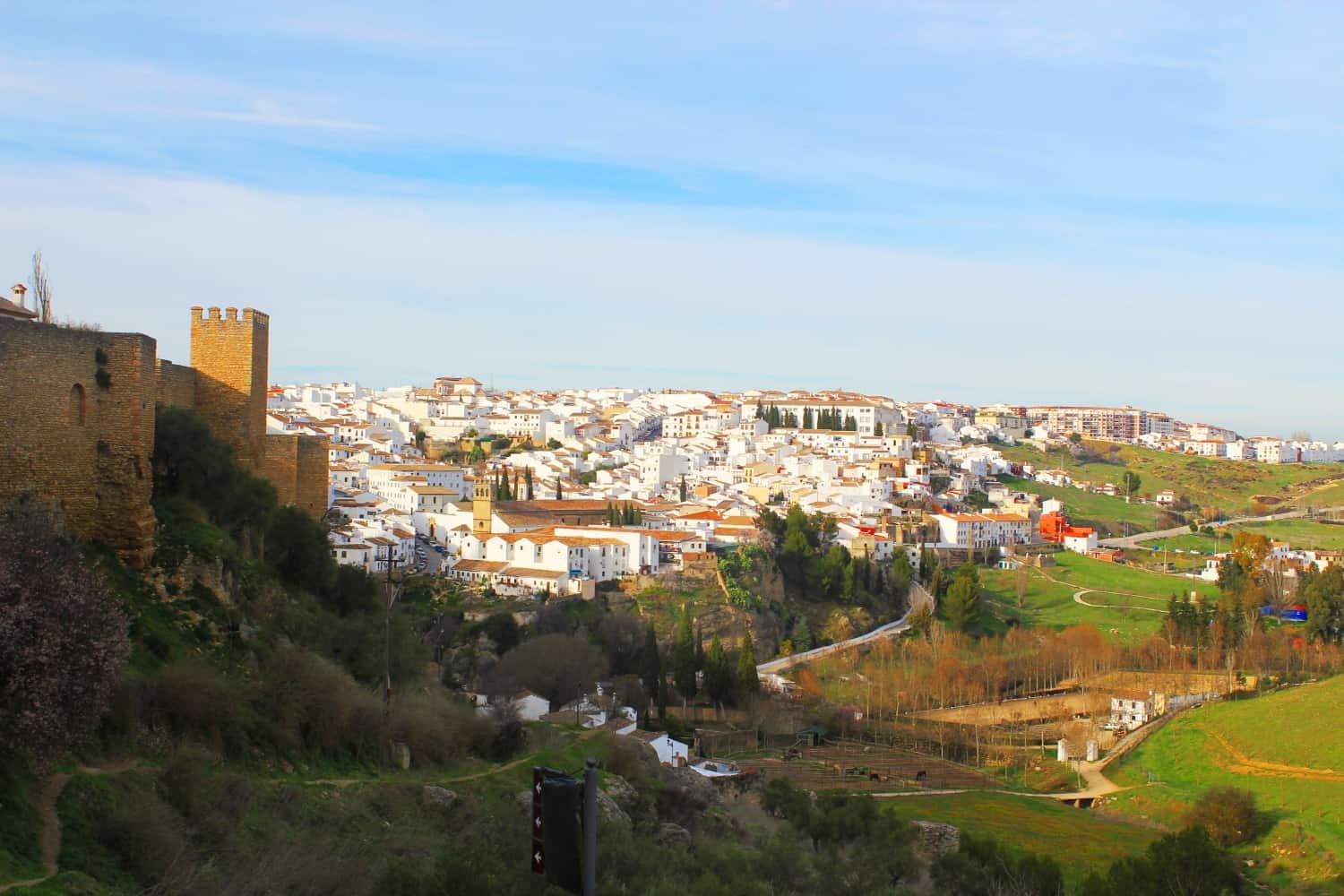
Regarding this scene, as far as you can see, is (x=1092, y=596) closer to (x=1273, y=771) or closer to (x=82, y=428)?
(x=1273, y=771)

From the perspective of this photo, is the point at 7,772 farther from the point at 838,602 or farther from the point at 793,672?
the point at 838,602

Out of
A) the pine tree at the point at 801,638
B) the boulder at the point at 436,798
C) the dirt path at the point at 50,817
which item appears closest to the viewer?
the dirt path at the point at 50,817

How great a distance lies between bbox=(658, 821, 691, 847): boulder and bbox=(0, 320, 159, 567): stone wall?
6.92 meters

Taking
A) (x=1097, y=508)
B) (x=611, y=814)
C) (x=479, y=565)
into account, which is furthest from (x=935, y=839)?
(x=1097, y=508)

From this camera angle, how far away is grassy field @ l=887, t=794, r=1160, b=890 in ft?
75.5

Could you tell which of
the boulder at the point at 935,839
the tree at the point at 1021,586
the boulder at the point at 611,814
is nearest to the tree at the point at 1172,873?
the boulder at the point at 935,839

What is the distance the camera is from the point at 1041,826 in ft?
85.4

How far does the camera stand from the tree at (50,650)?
8836 millimetres

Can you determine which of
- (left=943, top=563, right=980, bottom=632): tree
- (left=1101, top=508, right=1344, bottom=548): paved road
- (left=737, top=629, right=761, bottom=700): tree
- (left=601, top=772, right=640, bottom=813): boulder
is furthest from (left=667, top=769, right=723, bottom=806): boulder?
(left=1101, top=508, right=1344, bottom=548): paved road

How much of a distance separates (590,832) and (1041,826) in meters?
23.1

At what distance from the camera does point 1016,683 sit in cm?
4250

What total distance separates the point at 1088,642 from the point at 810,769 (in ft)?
56.7

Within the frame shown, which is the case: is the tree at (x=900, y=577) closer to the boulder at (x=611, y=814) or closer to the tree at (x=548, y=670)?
the tree at (x=548, y=670)

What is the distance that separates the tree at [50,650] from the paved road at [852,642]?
99.5ft
